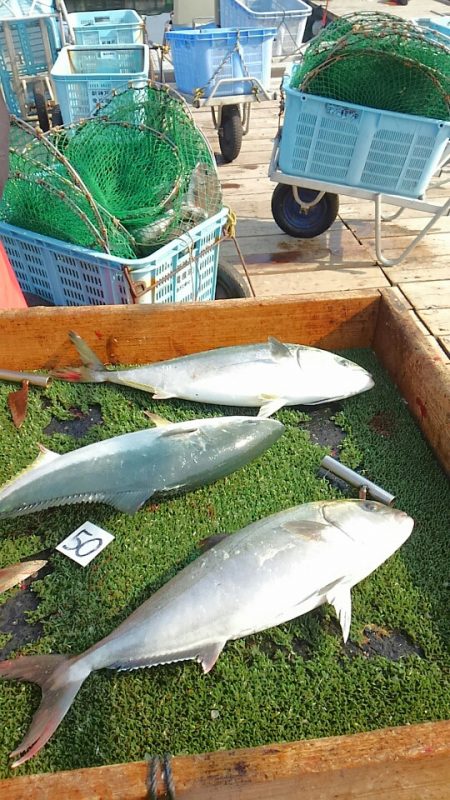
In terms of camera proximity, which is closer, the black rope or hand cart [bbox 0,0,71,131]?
the black rope

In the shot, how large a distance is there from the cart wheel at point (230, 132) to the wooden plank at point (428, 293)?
291cm

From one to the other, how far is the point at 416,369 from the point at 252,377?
68 centimetres

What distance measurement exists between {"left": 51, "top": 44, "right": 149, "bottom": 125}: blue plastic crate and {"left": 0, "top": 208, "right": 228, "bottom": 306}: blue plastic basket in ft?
7.73

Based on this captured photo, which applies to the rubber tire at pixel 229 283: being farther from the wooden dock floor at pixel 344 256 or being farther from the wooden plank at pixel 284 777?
the wooden plank at pixel 284 777

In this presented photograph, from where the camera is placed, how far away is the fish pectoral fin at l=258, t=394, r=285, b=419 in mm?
2219

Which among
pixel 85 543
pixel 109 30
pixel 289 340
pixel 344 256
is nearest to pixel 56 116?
pixel 109 30

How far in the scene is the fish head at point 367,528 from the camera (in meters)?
1.63

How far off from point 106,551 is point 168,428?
0.49m

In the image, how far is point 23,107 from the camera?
6.56 metres

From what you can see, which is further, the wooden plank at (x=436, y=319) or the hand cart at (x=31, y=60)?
the hand cart at (x=31, y=60)

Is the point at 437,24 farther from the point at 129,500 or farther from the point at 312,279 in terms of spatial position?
the point at 129,500

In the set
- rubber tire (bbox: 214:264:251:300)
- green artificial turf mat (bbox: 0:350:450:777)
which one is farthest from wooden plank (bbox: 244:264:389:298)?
green artificial turf mat (bbox: 0:350:450:777)

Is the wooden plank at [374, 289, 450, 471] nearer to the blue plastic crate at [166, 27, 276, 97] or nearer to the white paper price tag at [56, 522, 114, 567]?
the white paper price tag at [56, 522, 114, 567]

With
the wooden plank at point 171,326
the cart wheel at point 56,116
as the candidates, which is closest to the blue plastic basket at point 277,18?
the cart wheel at point 56,116
